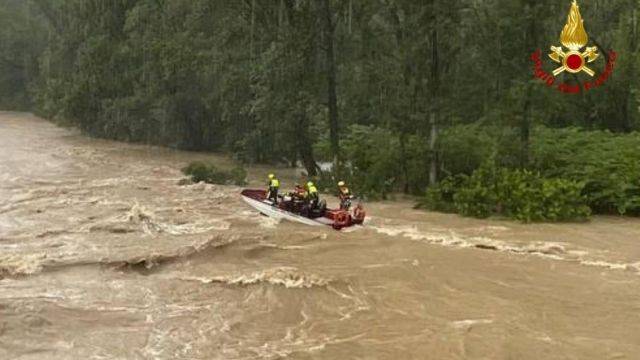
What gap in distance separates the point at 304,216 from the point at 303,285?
549 centimetres

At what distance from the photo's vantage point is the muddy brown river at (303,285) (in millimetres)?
10125

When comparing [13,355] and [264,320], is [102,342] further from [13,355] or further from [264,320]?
[264,320]

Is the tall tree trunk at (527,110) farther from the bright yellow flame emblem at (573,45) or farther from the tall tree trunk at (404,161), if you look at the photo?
the tall tree trunk at (404,161)

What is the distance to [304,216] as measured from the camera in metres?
18.3

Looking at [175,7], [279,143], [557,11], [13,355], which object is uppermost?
[175,7]

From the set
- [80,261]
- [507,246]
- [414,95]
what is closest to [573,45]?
[507,246]

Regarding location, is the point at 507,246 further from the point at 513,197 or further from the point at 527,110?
the point at 527,110

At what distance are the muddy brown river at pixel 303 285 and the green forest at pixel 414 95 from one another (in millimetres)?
1944

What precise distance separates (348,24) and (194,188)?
8.42 m

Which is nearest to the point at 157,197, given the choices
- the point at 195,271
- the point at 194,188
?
the point at 194,188

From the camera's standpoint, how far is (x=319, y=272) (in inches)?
545

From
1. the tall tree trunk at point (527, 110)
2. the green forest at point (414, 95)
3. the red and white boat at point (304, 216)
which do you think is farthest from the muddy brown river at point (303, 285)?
the tall tree trunk at point (527, 110)

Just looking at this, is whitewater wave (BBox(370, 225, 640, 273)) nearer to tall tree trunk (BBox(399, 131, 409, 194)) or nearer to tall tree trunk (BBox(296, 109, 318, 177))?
tall tree trunk (BBox(399, 131, 409, 194))

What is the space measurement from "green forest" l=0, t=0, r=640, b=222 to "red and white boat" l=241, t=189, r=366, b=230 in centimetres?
394
